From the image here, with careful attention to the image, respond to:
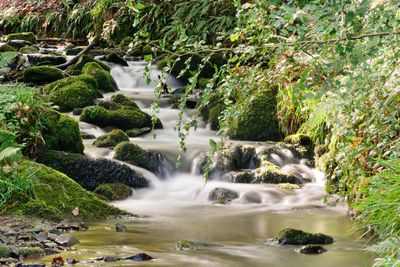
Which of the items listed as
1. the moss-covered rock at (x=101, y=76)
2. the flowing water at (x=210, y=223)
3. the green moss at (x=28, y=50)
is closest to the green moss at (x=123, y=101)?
the flowing water at (x=210, y=223)

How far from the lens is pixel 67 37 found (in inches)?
758

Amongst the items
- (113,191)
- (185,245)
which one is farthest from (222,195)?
(185,245)

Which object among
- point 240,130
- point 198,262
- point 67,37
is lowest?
point 198,262

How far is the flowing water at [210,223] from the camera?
5.29 m

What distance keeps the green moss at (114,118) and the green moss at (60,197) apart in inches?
154

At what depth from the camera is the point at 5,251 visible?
487 centimetres

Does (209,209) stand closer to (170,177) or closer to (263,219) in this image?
(263,219)

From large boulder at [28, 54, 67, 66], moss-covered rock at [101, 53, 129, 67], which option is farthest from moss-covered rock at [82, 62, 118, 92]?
moss-covered rock at [101, 53, 129, 67]

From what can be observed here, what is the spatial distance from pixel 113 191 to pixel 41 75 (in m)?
5.47

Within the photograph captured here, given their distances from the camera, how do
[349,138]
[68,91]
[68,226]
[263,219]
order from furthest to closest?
[68,91], [263,219], [68,226], [349,138]

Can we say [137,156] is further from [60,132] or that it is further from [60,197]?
[60,197]

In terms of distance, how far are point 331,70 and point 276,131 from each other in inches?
260

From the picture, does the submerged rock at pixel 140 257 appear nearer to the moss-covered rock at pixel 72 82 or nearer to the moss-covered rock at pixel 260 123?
the moss-covered rock at pixel 260 123

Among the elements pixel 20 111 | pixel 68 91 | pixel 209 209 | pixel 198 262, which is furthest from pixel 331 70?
pixel 68 91
